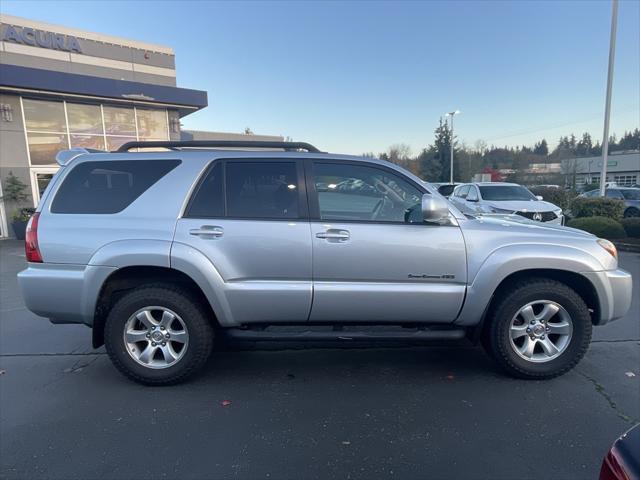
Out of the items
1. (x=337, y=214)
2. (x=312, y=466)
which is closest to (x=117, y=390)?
(x=312, y=466)

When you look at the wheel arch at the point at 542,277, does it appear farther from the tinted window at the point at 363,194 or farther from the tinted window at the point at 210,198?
the tinted window at the point at 210,198

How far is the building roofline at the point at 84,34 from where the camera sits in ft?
57.3

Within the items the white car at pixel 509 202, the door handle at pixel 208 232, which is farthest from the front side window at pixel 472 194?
the door handle at pixel 208 232

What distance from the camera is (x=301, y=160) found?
136 inches

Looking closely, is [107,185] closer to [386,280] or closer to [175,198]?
[175,198]

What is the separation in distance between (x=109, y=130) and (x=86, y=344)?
41.1 feet

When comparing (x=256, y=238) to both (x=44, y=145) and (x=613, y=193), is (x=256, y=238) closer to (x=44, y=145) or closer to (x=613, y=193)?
(x=44, y=145)

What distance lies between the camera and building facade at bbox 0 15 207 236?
12.7m

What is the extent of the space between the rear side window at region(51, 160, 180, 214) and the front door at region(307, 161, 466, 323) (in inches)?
55.1

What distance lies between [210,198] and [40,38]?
20.8 metres

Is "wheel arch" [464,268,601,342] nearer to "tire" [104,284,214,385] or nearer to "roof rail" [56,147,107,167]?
"tire" [104,284,214,385]

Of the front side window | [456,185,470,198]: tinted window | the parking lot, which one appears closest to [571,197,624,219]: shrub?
[456,185,470,198]: tinted window

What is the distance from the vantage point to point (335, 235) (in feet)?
10.6

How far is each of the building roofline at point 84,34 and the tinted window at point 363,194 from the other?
831 inches
